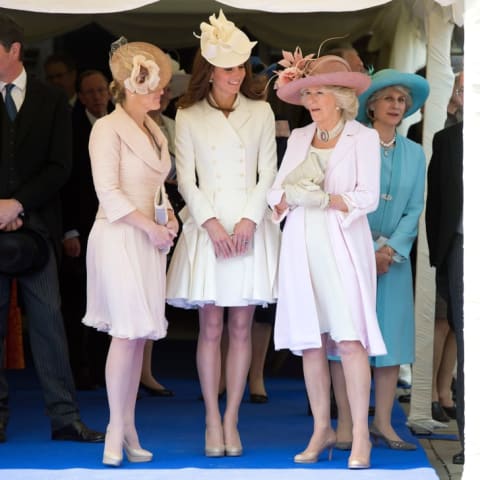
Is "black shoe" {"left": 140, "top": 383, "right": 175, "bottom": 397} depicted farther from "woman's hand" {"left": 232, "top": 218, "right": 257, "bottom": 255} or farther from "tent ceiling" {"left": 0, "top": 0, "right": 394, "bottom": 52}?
"tent ceiling" {"left": 0, "top": 0, "right": 394, "bottom": 52}

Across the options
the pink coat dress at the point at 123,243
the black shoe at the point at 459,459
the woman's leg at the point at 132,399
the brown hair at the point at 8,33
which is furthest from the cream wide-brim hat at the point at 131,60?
the black shoe at the point at 459,459

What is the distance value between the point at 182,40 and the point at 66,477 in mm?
5480

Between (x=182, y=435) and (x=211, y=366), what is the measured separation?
0.76 meters

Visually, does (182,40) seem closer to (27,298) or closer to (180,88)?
(180,88)

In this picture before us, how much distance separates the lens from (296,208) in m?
6.69

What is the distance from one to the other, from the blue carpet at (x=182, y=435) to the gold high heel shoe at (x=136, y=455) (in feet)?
0.19

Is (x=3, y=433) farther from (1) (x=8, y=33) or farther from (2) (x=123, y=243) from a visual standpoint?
(1) (x=8, y=33)

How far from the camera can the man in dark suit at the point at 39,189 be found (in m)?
7.04

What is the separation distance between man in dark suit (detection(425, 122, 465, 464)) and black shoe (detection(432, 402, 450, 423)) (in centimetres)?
113

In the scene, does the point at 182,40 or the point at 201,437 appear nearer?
the point at 201,437

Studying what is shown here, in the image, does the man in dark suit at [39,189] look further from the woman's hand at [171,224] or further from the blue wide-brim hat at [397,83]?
the blue wide-brim hat at [397,83]

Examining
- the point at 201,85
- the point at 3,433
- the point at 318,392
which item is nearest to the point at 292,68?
the point at 201,85

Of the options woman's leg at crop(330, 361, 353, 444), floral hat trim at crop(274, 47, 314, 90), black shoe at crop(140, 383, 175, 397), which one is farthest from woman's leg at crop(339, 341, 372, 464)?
black shoe at crop(140, 383, 175, 397)
